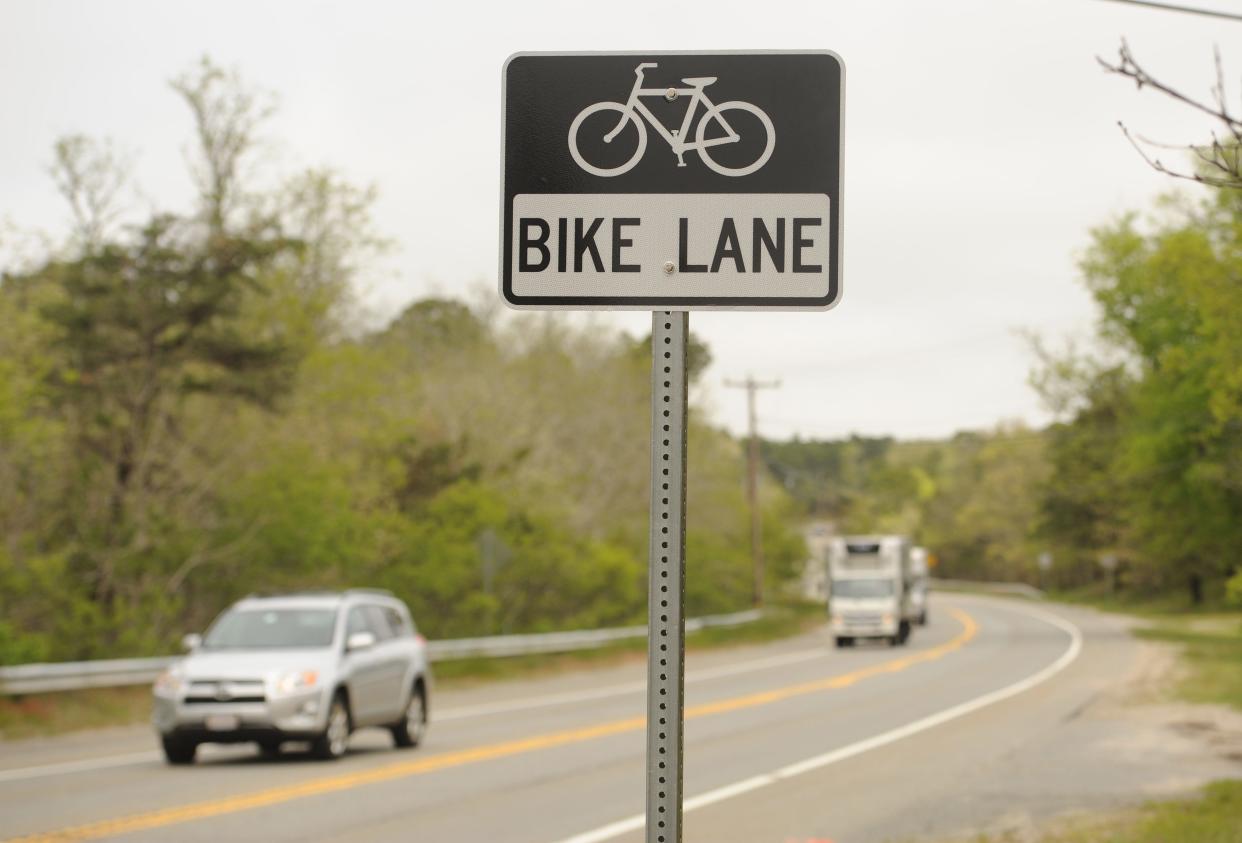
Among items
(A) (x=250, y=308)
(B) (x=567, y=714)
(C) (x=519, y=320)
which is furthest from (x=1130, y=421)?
(B) (x=567, y=714)

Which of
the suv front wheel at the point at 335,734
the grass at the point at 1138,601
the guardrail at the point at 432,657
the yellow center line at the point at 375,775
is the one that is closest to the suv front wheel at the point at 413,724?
the yellow center line at the point at 375,775

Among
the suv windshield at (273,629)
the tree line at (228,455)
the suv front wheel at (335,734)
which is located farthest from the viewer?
the tree line at (228,455)

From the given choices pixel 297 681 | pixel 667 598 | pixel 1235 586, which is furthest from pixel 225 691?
pixel 1235 586

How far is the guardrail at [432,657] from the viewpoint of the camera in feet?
73.4

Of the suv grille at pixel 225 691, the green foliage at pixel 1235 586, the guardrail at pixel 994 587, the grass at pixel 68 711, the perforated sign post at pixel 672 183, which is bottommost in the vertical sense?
the guardrail at pixel 994 587

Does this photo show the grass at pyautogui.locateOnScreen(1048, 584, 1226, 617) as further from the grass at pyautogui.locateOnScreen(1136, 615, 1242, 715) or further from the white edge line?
the white edge line

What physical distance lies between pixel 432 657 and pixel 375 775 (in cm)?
1735

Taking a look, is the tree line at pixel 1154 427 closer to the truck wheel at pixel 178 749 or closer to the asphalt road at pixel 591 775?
the asphalt road at pixel 591 775

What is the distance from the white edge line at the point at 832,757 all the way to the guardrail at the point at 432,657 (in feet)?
34.4

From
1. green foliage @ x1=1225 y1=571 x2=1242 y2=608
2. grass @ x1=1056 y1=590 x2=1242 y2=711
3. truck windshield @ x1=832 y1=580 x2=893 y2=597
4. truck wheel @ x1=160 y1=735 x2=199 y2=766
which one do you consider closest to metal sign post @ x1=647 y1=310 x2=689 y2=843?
truck wheel @ x1=160 y1=735 x2=199 y2=766

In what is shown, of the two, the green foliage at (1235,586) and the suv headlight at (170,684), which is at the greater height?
the green foliage at (1235,586)

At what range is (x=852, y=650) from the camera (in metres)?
49.1

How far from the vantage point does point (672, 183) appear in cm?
400

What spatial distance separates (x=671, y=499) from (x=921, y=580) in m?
69.8
